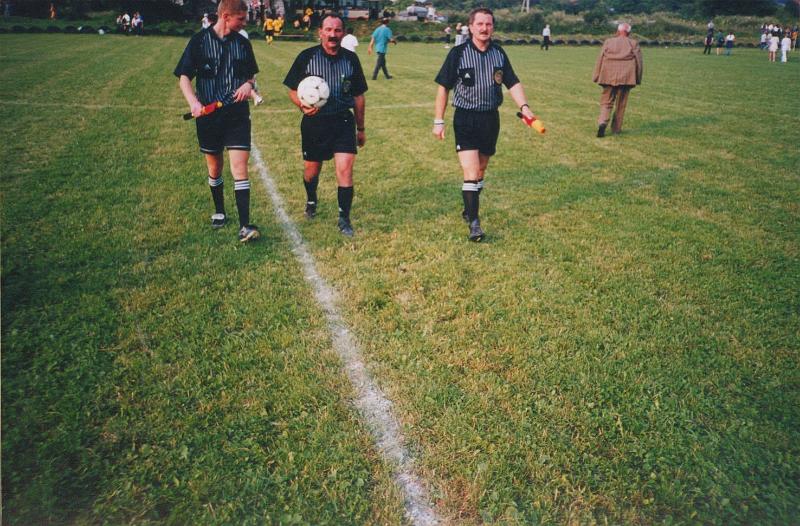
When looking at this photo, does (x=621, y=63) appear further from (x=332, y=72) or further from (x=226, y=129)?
(x=226, y=129)

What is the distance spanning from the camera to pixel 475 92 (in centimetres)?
524

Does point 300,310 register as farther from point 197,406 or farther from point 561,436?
point 561,436

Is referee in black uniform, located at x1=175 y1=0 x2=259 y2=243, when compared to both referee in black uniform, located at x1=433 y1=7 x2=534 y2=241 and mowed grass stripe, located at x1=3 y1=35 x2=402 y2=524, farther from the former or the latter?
referee in black uniform, located at x1=433 y1=7 x2=534 y2=241

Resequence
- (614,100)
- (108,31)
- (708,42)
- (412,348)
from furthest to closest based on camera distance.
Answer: (108,31) → (708,42) → (614,100) → (412,348)

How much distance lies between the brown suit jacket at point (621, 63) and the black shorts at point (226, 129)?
7.64 m

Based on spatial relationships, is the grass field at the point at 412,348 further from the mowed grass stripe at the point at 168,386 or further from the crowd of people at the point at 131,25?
the crowd of people at the point at 131,25

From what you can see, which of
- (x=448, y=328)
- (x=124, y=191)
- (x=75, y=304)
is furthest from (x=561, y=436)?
(x=124, y=191)

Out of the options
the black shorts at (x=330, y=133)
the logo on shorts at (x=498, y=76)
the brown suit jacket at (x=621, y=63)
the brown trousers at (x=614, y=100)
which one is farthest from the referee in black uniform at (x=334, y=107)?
the brown trousers at (x=614, y=100)

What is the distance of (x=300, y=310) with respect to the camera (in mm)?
4020

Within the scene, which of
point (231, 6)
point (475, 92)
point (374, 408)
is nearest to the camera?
point (374, 408)

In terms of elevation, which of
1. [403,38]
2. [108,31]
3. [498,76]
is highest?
[403,38]

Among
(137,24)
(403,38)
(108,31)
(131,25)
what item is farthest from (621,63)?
(108,31)

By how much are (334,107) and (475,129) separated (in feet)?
5.02

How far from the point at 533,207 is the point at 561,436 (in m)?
4.10
